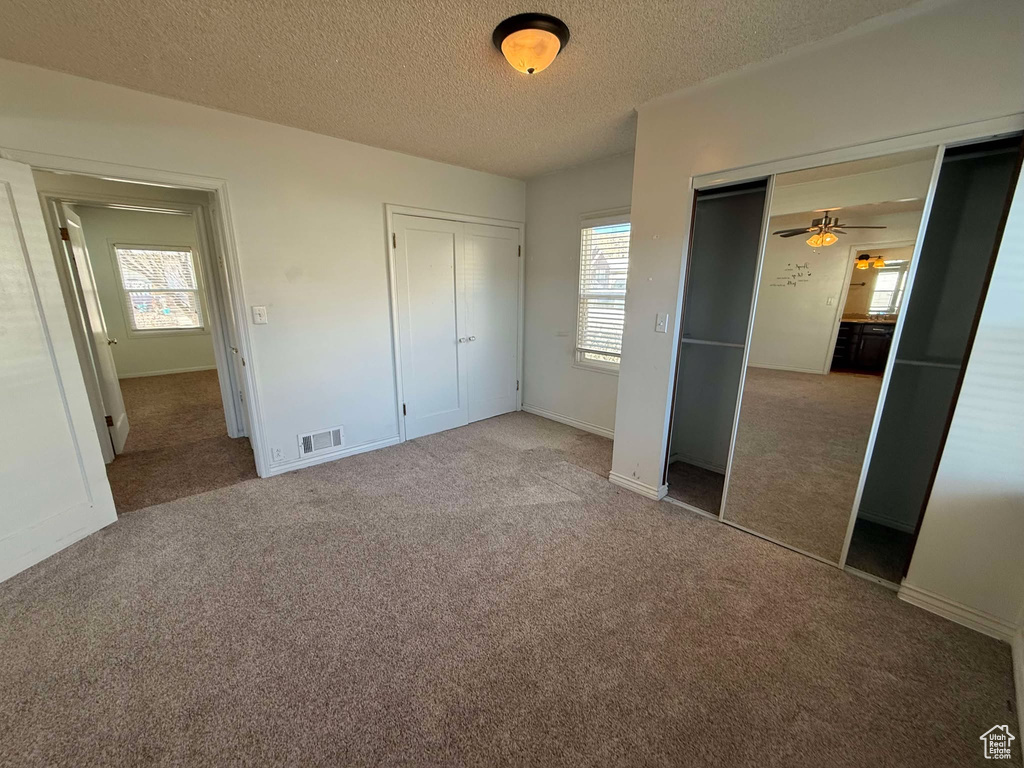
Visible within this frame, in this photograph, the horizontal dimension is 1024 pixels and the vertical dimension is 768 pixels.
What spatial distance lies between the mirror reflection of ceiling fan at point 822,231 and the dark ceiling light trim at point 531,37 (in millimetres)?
1457

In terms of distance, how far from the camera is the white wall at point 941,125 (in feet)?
4.84

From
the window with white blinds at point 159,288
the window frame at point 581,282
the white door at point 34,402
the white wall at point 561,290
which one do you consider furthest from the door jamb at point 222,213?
the window with white blinds at point 159,288

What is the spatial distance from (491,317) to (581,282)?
103 centimetres

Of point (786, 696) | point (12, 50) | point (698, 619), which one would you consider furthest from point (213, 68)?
point (786, 696)

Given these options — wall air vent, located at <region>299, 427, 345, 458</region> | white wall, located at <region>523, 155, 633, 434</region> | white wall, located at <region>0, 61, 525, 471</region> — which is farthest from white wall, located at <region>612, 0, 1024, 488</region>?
wall air vent, located at <region>299, 427, 345, 458</region>

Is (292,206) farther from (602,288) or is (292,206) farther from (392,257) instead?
(602,288)

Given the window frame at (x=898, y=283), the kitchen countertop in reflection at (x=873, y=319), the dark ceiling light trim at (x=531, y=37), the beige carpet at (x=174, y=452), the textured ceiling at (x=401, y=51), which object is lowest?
the beige carpet at (x=174, y=452)

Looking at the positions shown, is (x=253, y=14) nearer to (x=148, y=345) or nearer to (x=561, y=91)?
(x=561, y=91)

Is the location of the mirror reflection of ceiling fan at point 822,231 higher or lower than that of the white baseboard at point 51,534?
higher

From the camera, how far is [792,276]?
6.95 ft

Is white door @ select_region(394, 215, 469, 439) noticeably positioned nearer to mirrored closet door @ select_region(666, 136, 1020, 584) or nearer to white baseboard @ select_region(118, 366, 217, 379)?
mirrored closet door @ select_region(666, 136, 1020, 584)

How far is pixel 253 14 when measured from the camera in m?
1.60

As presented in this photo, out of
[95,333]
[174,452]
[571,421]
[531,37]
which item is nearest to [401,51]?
[531,37]

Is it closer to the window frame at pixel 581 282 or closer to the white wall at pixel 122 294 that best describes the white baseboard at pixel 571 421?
the window frame at pixel 581 282
